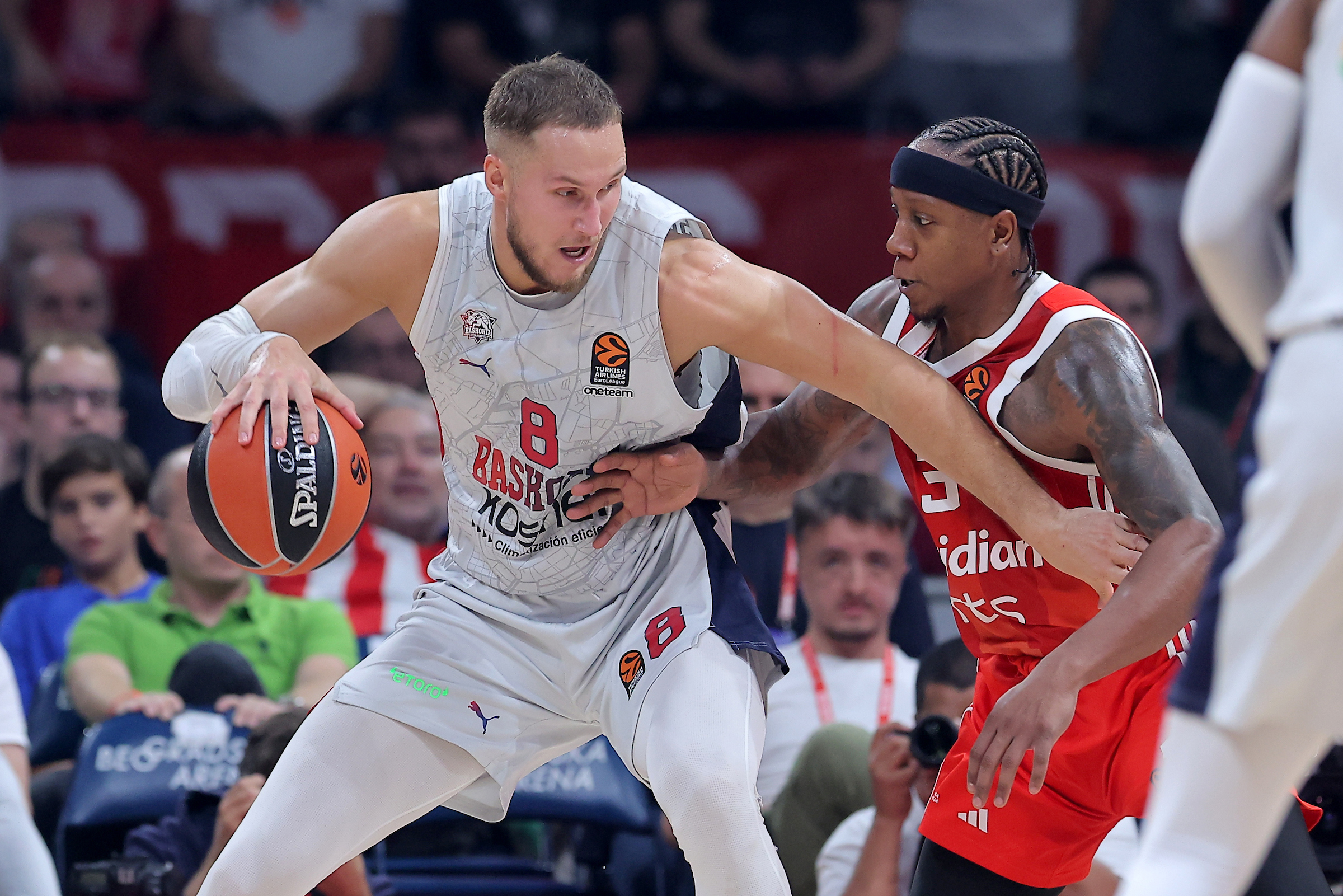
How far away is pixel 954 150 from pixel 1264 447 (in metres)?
1.50

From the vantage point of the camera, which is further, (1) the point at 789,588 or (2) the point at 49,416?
(2) the point at 49,416

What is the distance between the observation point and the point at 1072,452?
10.8 ft

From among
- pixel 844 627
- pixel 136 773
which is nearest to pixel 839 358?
pixel 844 627

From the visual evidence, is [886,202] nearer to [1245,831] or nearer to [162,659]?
[162,659]

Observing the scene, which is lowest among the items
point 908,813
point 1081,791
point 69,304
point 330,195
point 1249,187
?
point 908,813

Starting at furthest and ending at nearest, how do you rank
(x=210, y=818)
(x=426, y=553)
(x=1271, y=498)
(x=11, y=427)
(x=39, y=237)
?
(x=39, y=237)
(x=11, y=427)
(x=426, y=553)
(x=210, y=818)
(x=1271, y=498)

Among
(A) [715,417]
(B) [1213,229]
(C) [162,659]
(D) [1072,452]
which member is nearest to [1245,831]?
(B) [1213,229]

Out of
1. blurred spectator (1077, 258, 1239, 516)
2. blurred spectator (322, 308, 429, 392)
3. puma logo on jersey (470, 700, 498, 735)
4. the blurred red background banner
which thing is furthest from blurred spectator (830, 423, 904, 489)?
puma logo on jersey (470, 700, 498, 735)

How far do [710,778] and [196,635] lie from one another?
9.48 feet

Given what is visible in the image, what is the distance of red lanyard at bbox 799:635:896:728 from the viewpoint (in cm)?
508

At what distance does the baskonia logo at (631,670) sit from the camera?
132 inches

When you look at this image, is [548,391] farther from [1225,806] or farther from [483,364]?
[1225,806]

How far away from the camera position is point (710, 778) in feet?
10.1

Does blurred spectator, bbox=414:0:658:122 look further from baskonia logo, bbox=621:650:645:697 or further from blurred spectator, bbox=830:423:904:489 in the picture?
baskonia logo, bbox=621:650:645:697
